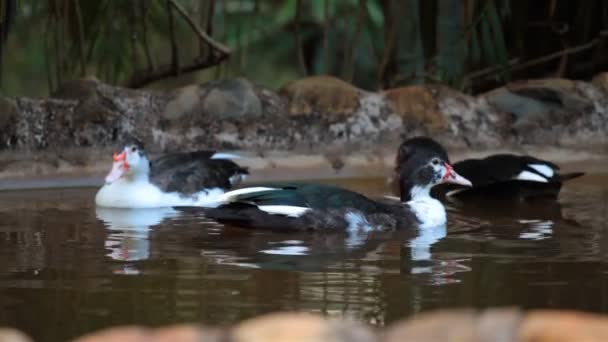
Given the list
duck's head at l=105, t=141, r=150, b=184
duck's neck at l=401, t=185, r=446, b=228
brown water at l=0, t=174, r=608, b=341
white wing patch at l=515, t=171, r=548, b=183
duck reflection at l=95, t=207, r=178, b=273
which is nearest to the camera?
brown water at l=0, t=174, r=608, b=341

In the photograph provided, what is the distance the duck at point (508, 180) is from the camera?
812 cm

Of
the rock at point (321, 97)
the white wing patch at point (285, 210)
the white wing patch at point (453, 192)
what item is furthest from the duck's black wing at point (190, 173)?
the white wing patch at point (285, 210)

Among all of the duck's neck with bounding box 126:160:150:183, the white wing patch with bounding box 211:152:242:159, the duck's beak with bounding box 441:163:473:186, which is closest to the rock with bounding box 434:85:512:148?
the white wing patch with bounding box 211:152:242:159

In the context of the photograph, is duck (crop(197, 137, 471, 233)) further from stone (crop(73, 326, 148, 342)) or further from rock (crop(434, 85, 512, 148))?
stone (crop(73, 326, 148, 342))

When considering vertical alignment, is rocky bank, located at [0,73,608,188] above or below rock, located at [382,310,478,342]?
above

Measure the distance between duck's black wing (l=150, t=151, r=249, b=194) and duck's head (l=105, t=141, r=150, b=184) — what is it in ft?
0.24

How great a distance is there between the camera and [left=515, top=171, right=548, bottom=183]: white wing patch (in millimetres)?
8086

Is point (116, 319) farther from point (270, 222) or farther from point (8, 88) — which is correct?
point (8, 88)

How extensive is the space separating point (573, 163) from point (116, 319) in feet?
17.4

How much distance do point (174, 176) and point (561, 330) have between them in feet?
16.6

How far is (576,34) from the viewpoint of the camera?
36.1ft

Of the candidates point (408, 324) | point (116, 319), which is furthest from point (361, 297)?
point (408, 324)

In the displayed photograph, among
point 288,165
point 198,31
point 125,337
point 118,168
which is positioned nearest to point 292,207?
point 118,168

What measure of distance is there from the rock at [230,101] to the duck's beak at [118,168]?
1.12m
